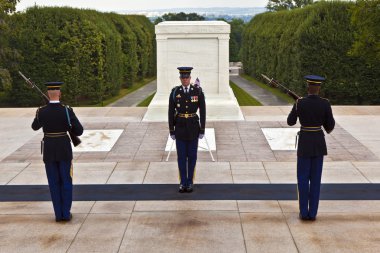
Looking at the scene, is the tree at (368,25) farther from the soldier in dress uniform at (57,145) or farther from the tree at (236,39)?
the tree at (236,39)

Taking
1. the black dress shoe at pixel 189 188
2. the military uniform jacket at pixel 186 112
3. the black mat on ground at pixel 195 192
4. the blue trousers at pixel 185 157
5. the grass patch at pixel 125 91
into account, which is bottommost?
the grass patch at pixel 125 91

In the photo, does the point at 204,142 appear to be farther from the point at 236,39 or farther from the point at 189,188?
the point at 236,39

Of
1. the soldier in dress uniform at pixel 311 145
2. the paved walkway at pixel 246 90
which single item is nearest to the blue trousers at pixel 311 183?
the soldier in dress uniform at pixel 311 145

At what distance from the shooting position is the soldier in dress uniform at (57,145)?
560 centimetres

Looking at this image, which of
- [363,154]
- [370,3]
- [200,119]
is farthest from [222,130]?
[370,3]

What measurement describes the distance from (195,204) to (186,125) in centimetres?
98

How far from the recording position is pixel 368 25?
1817cm

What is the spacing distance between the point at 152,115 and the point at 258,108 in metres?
2.95

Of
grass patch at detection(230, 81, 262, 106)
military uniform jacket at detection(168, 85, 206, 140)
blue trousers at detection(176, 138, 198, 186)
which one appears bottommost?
grass patch at detection(230, 81, 262, 106)

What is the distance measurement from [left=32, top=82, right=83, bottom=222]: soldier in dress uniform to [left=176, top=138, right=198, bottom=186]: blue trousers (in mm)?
1445

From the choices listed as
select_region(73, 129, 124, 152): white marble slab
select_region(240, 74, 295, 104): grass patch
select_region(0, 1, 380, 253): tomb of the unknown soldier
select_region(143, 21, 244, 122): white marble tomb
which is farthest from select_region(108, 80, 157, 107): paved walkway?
select_region(73, 129, 124, 152): white marble slab

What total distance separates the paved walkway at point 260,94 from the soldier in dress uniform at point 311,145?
1700 cm

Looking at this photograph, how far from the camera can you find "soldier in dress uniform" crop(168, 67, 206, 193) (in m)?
6.70

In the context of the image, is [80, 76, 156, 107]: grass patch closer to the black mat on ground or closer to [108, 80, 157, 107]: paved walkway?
[108, 80, 157, 107]: paved walkway
